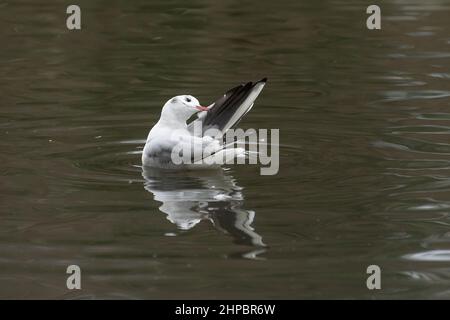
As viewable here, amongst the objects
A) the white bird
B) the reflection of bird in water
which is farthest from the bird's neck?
the reflection of bird in water

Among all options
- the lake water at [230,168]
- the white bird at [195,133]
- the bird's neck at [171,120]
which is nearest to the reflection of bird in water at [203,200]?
the lake water at [230,168]

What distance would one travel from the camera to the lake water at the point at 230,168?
7.56 metres

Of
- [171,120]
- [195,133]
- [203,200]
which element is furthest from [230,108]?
[203,200]

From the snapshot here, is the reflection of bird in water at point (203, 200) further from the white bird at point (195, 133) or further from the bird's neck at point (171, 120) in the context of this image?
the bird's neck at point (171, 120)

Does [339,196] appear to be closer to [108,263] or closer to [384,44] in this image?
[108,263]

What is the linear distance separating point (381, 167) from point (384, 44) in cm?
728

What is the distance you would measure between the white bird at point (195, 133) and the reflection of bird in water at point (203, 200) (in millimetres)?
135

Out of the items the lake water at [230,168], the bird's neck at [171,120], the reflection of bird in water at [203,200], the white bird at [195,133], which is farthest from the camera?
the bird's neck at [171,120]

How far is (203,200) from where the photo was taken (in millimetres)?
9375

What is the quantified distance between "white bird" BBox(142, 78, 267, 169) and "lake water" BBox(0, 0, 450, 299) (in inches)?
6.0

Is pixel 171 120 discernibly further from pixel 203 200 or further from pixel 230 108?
pixel 203 200

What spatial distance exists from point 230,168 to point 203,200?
1.25 m

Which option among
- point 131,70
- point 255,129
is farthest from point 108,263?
point 131,70

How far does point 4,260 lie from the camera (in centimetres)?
784
